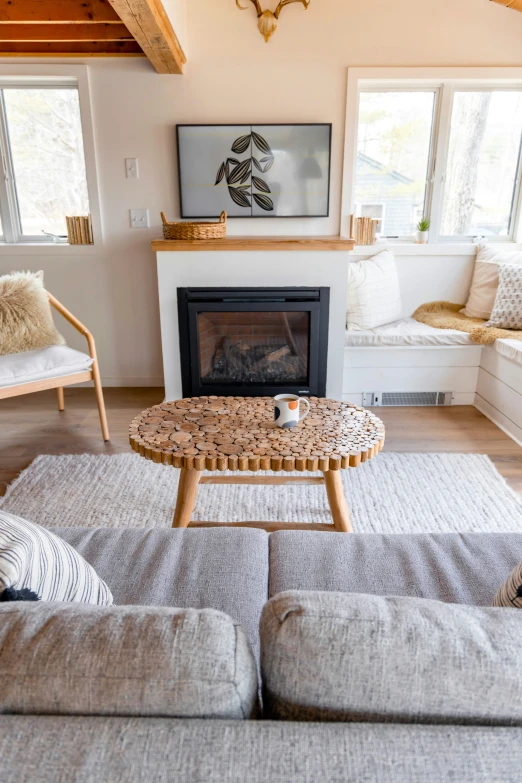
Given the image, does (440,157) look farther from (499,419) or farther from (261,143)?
(499,419)

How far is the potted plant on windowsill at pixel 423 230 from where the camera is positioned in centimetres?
366

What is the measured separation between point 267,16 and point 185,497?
281 centimetres

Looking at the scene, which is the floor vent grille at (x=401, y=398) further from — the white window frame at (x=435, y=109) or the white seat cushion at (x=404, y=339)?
the white window frame at (x=435, y=109)

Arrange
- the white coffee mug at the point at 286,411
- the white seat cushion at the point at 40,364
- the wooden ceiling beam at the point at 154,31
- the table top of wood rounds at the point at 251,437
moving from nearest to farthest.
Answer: the table top of wood rounds at the point at 251,437
the white coffee mug at the point at 286,411
the wooden ceiling beam at the point at 154,31
the white seat cushion at the point at 40,364

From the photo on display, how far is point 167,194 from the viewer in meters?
3.50

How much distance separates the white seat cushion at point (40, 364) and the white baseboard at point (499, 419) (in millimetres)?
2308

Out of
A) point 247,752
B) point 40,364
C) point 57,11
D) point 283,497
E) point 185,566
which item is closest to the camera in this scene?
point 247,752

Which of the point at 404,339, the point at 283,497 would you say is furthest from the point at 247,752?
Answer: the point at 404,339

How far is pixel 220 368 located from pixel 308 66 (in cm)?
188

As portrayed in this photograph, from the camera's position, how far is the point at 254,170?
340 centimetres

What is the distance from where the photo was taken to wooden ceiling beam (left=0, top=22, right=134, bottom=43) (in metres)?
3.14

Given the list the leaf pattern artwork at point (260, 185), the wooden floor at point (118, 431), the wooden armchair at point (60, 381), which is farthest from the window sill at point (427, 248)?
the wooden armchair at point (60, 381)

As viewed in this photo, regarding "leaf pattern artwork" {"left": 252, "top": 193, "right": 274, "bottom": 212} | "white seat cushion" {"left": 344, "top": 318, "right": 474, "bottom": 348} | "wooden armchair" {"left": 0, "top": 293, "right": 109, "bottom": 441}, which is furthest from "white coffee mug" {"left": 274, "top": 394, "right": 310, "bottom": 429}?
"leaf pattern artwork" {"left": 252, "top": 193, "right": 274, "bottom": 212}

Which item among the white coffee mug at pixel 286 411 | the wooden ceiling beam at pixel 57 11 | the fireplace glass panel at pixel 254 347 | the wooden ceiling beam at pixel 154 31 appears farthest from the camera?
the fireplace glass panel at pixel 254 347
